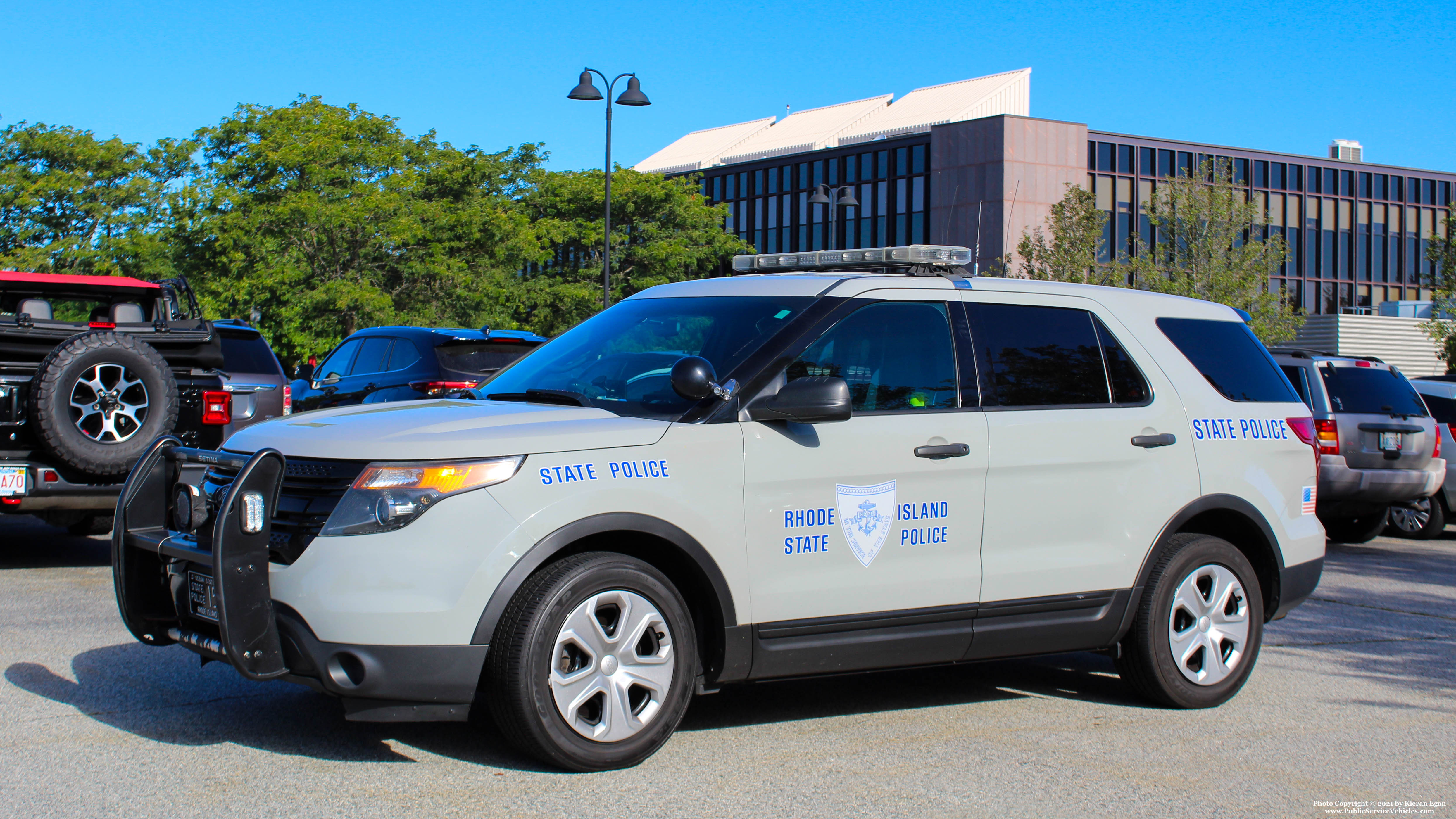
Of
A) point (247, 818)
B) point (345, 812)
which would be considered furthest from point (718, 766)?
point (247, 818)

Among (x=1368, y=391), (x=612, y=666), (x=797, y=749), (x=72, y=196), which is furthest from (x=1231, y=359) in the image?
(x=72, y=196)

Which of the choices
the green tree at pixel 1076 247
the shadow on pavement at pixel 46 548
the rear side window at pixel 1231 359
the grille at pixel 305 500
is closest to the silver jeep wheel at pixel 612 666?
the grille at pixel 305 500

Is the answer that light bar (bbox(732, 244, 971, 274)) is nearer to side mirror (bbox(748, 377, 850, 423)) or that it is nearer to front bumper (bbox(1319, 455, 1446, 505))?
side mirror (bbox(748, 377, 850, 423))

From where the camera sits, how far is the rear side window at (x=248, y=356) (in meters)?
11.4

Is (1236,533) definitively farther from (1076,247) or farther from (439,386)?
(1076,247)

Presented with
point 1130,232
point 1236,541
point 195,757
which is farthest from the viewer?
point 1130,232

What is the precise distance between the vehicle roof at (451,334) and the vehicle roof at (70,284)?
2.83 m

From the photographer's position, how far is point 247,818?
3.88 m

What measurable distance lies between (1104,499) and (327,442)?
3.13m

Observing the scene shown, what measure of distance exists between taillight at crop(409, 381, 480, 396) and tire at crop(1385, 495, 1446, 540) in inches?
372

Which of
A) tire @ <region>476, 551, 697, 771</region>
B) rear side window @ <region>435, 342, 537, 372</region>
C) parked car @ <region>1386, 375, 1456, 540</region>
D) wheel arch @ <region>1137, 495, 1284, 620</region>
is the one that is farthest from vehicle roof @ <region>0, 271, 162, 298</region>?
parked car @ <region>1386, 375, 1456, 540</region>

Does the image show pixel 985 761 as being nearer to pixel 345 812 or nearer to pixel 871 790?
pixel 871 790

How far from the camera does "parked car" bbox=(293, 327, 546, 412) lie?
40.7 feet

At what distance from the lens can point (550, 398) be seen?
4.99 metres
